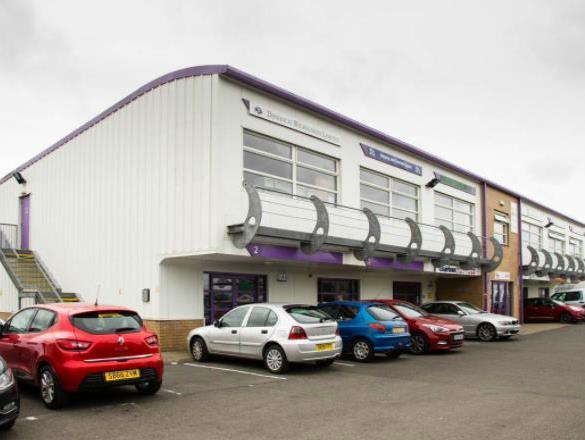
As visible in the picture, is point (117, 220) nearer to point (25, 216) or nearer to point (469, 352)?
point (25, 216)

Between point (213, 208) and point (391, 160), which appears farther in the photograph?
point (391, 160)

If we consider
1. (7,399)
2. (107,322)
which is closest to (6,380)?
(7,399)

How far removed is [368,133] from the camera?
20.6 m

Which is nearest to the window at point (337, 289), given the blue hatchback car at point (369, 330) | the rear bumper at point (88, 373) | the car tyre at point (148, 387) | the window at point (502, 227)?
the blue hatchback car at point (369, 330)

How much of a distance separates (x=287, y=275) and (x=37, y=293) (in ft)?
24.9

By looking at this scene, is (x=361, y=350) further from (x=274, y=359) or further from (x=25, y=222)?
(x=25, y=222)

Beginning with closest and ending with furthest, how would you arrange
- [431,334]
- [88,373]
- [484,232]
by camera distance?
[88,373] → [431,334] → [484,232]

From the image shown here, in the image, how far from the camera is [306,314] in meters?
12.3

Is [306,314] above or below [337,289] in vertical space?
below

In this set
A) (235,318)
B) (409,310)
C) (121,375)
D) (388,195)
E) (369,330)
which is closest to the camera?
(121,375)

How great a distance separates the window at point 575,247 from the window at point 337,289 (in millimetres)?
25877

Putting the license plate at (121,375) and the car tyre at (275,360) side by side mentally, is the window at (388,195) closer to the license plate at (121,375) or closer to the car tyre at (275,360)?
the car tyre at (275,360)

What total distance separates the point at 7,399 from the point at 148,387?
3.04 m

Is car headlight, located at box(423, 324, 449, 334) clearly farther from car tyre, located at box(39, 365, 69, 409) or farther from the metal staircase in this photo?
the metal staircase
